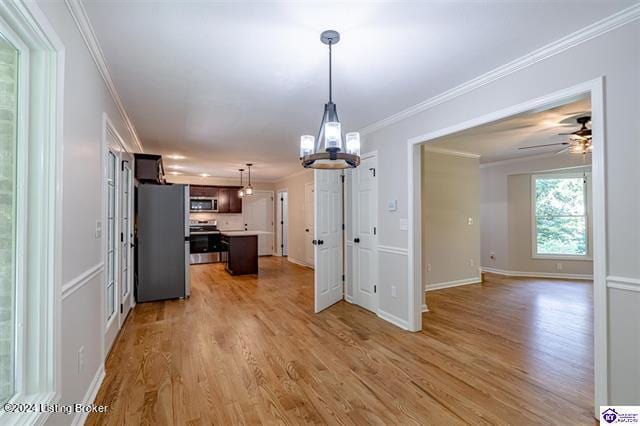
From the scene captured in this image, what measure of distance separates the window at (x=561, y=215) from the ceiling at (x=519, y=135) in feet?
3.21

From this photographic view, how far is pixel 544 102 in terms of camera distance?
2.28 metres

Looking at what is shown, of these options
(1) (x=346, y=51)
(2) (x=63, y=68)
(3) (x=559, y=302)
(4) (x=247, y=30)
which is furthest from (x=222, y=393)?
(3) (x=559, y=302)

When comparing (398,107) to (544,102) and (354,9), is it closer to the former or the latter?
(544,102)

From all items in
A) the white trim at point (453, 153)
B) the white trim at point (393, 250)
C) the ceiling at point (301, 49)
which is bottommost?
the white trim at point (393, 250)

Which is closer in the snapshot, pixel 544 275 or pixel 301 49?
pixel 301 49

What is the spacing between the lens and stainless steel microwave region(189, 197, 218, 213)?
862cm

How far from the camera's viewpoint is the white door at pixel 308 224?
781 centimetres

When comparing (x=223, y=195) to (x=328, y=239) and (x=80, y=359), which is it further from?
(x=80, y=359)

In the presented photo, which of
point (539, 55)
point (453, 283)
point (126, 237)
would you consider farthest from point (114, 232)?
point (453, 283)

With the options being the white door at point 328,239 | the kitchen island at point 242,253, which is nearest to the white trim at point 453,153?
the white door at point 328,239

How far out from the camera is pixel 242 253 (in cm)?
671

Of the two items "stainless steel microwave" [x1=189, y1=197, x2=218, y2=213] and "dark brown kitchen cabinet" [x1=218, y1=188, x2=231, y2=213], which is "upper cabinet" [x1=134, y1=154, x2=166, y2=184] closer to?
"stainless steel microwave" [x1=189, y1=197, x2=218, y2=213]

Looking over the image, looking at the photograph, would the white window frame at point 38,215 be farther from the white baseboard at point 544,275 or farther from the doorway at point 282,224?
the doorway at point 282,224

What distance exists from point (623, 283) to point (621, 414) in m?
0.81
